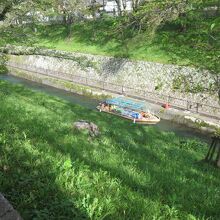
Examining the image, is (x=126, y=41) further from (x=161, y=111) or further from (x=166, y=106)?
(x=161, y=111)

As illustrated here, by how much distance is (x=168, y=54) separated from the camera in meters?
35.8

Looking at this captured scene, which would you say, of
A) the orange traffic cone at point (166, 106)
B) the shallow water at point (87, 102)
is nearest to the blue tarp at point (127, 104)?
the orange traffic cone at point (166, 106)

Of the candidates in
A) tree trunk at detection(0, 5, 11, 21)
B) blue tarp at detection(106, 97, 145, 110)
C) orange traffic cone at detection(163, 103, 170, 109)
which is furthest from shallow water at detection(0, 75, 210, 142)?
tree trunk at detection(0, 5, 11, 21)

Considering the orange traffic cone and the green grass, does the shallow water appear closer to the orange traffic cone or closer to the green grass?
the orange traffic cone

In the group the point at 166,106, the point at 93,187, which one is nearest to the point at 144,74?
the point at 166,106

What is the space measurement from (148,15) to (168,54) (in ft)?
89.0

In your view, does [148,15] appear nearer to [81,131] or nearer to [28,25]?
[81,131]

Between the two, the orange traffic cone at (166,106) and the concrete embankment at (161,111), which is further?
the orange traffic cone at (166,106)

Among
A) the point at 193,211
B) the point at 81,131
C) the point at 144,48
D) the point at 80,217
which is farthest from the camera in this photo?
the point at 144,48

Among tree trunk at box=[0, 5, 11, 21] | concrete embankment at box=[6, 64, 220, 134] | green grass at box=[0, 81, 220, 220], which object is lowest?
concrete embankment at box=[6, 64, 220, 134]

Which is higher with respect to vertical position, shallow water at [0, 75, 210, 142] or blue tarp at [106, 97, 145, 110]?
blue tarp at [106, 97, 145, 110]

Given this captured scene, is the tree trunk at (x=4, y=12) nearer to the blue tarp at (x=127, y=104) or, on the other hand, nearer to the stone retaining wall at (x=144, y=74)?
the stone retaining wall at (x=144, y=74)

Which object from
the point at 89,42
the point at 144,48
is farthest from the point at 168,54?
the point at 89,42

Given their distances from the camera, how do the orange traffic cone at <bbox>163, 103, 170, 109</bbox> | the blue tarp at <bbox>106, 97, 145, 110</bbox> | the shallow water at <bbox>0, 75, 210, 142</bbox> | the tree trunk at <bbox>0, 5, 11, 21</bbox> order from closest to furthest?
the tree trunk at <bbox>0, 5, 11, 21</bbox> < the shallow water at <bbox>0, 75, 210, 142</bbox> < the blue tarp at <bbox>106, 97, 145, 110</bbox> < the orange traffic cone at <bbox>163, 103, 170, 109</bbox>
